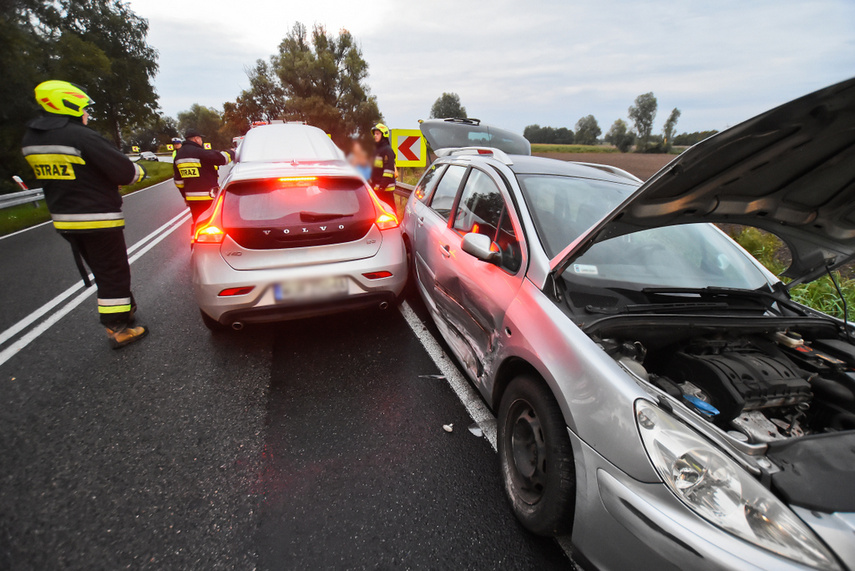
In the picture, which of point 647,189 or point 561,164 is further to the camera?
point 561,164

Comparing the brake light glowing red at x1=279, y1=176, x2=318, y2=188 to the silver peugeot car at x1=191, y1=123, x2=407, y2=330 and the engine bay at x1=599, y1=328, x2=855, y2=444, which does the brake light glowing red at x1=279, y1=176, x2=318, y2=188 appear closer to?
the silver peugeot car at x1=191, y1=123, x2=407, y2=330

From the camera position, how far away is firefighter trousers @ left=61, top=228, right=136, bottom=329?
3.50 m

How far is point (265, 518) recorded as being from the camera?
1.98 meters

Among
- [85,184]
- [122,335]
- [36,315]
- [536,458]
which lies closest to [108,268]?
[122,335]

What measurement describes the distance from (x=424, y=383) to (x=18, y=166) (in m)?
22.7

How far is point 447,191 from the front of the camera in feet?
12.1

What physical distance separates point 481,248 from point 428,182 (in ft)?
7.31

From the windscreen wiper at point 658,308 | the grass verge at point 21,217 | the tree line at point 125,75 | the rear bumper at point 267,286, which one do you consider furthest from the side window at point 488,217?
the tree line at point 125,75

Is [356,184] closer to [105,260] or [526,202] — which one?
[526,202]

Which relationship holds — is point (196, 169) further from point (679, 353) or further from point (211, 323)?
point (679, 353)

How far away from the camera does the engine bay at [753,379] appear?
1.62 metres

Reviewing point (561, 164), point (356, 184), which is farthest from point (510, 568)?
point (356, 184)

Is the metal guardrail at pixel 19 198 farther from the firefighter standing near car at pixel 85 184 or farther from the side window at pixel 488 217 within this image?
the side window at pixel 488 217

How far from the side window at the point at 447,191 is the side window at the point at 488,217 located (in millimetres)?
231
